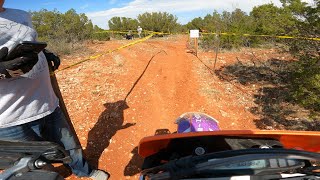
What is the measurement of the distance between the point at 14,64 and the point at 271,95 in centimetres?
→ 615

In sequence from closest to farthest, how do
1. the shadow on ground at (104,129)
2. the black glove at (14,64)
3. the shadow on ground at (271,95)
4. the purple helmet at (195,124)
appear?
the black glove at (14,64) → the purple helmet at (195,124) → the shadow on ground at (104,129) → the shadow on ground at (271,95)

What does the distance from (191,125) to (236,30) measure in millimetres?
12180

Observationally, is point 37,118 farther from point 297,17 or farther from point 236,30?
point 236,30

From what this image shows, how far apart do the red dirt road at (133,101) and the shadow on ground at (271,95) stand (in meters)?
0.25

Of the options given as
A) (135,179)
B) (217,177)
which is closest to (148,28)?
(135,179)

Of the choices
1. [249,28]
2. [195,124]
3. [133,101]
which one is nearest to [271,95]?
[133,101]

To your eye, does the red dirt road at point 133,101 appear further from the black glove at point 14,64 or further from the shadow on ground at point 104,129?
the black glove at point 14,64

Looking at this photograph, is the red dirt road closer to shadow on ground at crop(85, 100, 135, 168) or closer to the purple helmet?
shadow on ground at crop(85, 100, 135, 168)

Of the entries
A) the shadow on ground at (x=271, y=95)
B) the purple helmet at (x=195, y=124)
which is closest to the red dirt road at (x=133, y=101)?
the shadow on ground at (x=271, y=95)

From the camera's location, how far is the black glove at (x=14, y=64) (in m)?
2.00

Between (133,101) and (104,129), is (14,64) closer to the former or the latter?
(104,129)

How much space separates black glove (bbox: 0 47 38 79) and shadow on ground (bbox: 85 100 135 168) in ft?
6.72

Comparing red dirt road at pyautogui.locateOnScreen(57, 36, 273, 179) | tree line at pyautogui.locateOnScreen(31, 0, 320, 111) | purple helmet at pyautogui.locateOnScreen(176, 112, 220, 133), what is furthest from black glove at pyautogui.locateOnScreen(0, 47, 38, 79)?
tree line at pyautogui.locateOnScreen(31, 0, 320, 111)

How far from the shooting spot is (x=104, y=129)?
491 centimetres
